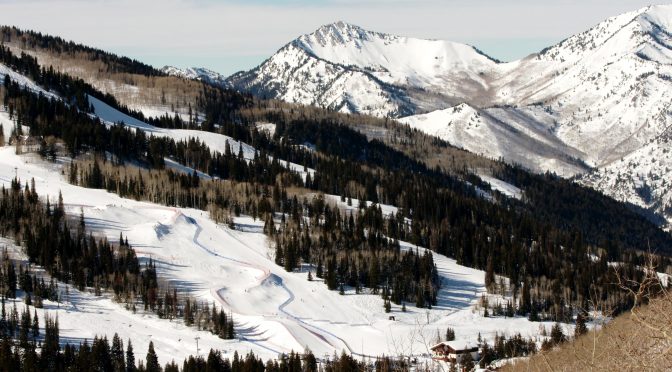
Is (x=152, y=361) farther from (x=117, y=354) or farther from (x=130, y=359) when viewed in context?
(x=117, y=354)

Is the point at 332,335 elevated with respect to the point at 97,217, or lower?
lower

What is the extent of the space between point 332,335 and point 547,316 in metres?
59.6

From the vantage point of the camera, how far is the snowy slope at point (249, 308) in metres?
141

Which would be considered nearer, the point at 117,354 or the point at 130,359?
the point at 130,359

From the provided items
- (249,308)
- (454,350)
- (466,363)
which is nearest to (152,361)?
(249,308)

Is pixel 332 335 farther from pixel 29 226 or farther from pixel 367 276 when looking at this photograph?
pixel 29 226

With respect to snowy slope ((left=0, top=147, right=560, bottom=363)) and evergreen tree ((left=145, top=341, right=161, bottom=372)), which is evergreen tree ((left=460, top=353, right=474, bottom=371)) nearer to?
snowy slope ((left=0, top=147, right=560, bottom=363))

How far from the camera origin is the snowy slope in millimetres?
141000

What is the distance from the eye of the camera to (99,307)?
149 meters

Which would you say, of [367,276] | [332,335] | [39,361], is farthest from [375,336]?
[39,361]

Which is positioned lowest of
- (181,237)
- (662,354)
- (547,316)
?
(547,316)

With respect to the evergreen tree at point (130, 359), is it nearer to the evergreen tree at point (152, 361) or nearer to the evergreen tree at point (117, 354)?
the evergreen tree at point (117, 354)

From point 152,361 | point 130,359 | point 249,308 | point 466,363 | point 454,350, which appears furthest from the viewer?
point 249,308

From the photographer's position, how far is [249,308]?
16238cm
